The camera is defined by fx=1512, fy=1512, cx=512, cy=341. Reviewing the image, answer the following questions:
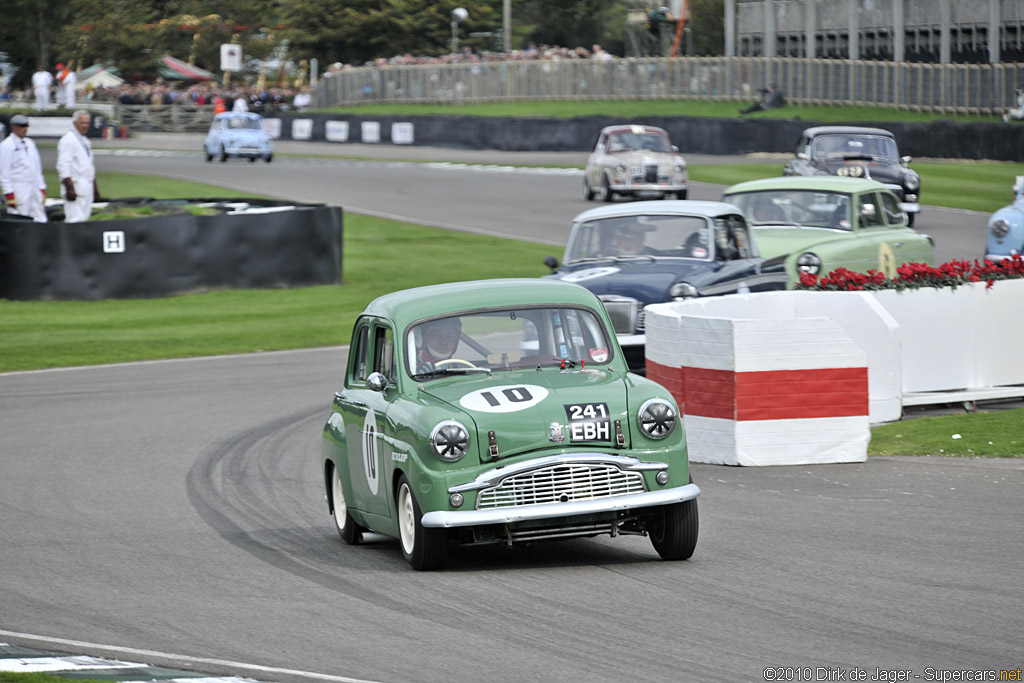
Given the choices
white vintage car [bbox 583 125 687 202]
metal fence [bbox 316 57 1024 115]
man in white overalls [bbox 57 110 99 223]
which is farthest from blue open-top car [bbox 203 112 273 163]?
man in white overalls [bbox 57 110 99 223]

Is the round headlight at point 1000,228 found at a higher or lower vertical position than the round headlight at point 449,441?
higher

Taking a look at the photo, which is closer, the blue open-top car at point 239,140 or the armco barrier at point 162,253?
the armco barrier at point 162,253

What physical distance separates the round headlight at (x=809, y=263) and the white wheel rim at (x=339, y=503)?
8.47 m

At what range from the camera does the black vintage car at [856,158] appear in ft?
85.5

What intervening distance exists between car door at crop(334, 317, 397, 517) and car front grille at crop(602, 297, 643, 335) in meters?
5.37

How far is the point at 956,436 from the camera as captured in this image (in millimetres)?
11750

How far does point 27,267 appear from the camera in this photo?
2116 cm

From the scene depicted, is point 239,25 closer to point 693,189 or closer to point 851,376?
point 693,189

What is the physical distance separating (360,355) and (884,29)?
48.0m

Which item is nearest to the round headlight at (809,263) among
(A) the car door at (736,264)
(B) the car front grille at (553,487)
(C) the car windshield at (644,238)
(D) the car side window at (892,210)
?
(A) the car door at (736,264)

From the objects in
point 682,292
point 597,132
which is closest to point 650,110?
point 597,132

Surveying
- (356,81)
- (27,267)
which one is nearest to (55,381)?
(27,267)

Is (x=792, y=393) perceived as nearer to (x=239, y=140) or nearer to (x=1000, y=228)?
(x=1000, y=228)

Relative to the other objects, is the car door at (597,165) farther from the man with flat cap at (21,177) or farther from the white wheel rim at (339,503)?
the white wheel rim at (339,503)
